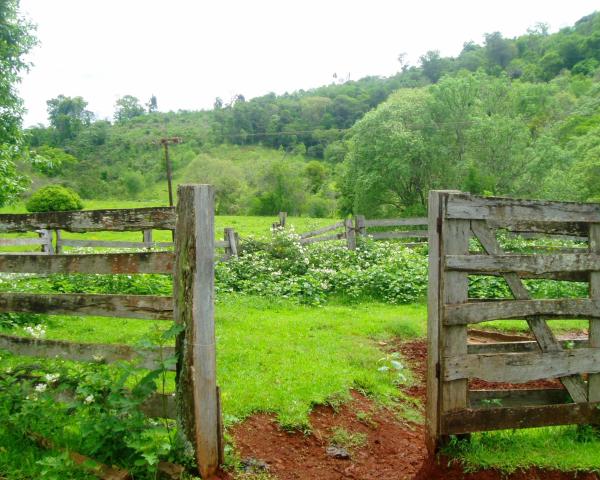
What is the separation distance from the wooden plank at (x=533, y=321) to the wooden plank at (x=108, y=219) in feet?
7.98

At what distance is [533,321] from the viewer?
4.22m

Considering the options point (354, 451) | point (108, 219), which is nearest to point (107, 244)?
point (108, 219)

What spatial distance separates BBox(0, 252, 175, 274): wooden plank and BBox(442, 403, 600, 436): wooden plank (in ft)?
8.44

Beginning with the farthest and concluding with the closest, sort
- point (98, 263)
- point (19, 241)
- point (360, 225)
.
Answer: point (360, 225)
point (19, 241)
point (98, 263)

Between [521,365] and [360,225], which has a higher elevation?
[360,225]

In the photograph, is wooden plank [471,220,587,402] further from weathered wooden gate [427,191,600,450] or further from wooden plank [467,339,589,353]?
wooden plank [467,339,589,353]

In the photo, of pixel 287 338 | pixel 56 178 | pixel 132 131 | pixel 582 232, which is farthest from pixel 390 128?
pixel 132 131

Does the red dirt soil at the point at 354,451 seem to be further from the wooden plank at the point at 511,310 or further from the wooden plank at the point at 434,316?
the wooden plank at the point at 511,310

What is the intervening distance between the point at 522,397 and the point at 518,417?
47 cm

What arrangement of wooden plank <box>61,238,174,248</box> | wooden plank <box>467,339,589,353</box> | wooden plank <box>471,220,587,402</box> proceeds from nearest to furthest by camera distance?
wooden plank <box>471,220,587,402</box> → wooden plank <box>467,339,589,353</box> → wooden plank <box>61,238,174,248</box>

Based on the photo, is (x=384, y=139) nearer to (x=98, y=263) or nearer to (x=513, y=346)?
(x=513, y=346)

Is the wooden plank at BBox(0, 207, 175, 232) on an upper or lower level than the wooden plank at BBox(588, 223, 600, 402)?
upper

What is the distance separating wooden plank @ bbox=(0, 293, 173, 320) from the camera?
3727 millimetres

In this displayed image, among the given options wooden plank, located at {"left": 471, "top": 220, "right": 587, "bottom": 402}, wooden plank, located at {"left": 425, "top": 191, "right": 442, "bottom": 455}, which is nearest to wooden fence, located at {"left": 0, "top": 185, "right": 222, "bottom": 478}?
wooden plank, located at {"left": 425, "top": 191, "right": 442, "bottom": 455}
